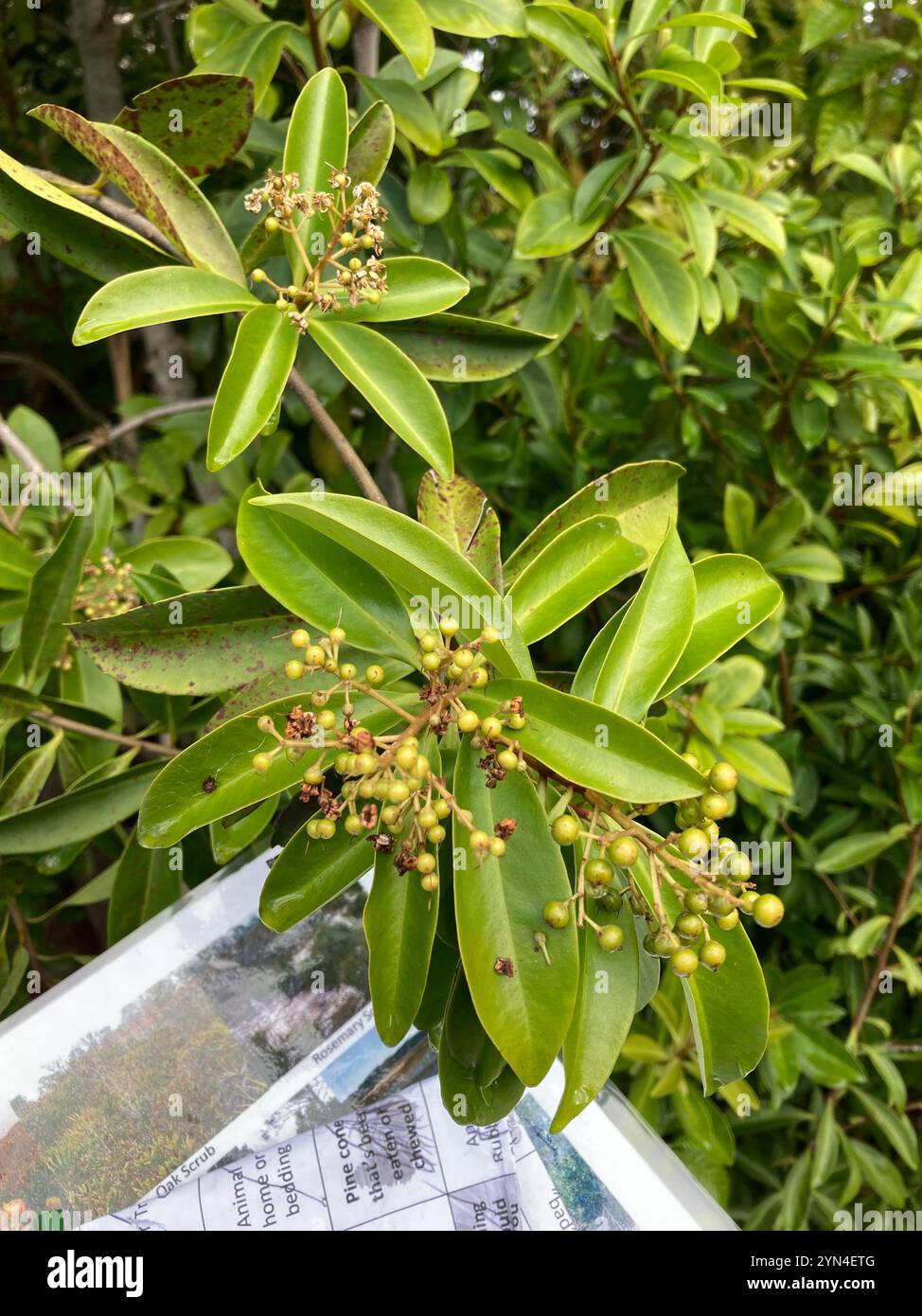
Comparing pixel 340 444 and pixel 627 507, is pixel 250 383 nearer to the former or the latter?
pixel 340 444

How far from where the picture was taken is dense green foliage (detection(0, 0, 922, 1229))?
2.99ft

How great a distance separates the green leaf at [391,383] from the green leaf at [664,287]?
0.58 m

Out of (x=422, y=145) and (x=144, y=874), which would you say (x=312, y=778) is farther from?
(x=422, y=145)

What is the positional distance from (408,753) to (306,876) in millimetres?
250

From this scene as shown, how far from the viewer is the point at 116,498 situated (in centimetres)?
208

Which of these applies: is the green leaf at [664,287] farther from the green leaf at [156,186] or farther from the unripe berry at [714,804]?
the unripe berry at [714,804]

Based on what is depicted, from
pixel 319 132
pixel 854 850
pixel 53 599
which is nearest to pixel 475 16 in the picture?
pixel 319 132

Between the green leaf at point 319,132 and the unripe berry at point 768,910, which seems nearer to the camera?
the unripe berry at point 768,910

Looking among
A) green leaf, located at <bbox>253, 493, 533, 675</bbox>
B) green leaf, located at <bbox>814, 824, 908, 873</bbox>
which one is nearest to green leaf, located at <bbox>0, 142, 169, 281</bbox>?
green leaf, located at <bbox>253, 493, 533, 675</bbox>

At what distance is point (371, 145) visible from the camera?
3.99 ft

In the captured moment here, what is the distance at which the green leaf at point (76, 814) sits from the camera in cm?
122

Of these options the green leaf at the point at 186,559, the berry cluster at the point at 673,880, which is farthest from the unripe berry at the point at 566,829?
the green leaf at the point at 186,559

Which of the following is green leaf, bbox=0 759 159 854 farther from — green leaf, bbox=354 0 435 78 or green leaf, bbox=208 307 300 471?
green leaf, bbox=354 0 435 78

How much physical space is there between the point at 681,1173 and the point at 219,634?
78 cm
